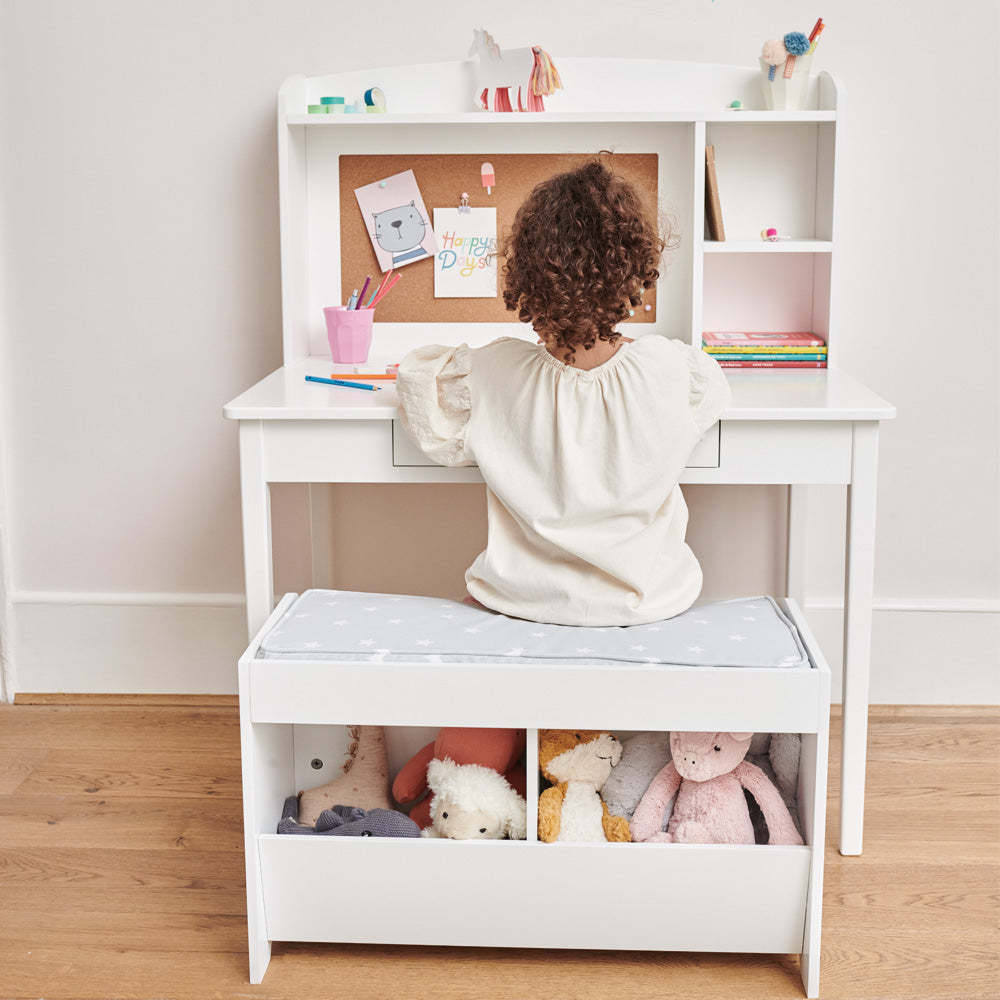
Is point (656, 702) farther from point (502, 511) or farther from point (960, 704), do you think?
point (960, 704)

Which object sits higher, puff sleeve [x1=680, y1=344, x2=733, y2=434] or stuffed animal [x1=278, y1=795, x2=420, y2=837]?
puff sleeve [x1=680, y1=344, x2=733, y2=434]

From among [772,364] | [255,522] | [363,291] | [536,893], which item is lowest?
[536,893]

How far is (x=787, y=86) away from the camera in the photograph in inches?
86.7

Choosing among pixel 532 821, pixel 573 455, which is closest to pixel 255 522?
pixel 573 455

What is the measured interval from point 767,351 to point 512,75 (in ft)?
2.22

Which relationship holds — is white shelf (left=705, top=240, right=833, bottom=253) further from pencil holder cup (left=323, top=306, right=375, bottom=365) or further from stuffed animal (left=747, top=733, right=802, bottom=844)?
stuffed animal (left=747, top=733, right=802, bottom=844)

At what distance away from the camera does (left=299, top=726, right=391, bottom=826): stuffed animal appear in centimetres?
179

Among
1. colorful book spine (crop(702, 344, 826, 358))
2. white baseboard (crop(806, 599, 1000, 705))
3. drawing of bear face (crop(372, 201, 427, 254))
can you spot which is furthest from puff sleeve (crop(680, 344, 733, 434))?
white baseboard (crop(806, 599, 1000, 705))

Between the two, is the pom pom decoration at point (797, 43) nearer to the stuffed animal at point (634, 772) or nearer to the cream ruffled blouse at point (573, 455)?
the cream ruffled blouse at point (573, 455)

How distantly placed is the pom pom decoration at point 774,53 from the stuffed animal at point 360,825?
1.44 metres

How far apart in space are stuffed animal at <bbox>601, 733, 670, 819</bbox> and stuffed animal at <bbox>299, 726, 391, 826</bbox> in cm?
33

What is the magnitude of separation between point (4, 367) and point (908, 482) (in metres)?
1.84

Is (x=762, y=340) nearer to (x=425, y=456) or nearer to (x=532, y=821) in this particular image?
(x=425, y=456)

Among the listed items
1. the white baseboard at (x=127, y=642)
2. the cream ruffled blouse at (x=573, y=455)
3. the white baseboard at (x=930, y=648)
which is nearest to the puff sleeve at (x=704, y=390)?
the cream ruffled blouse at (x=573, y=455)
